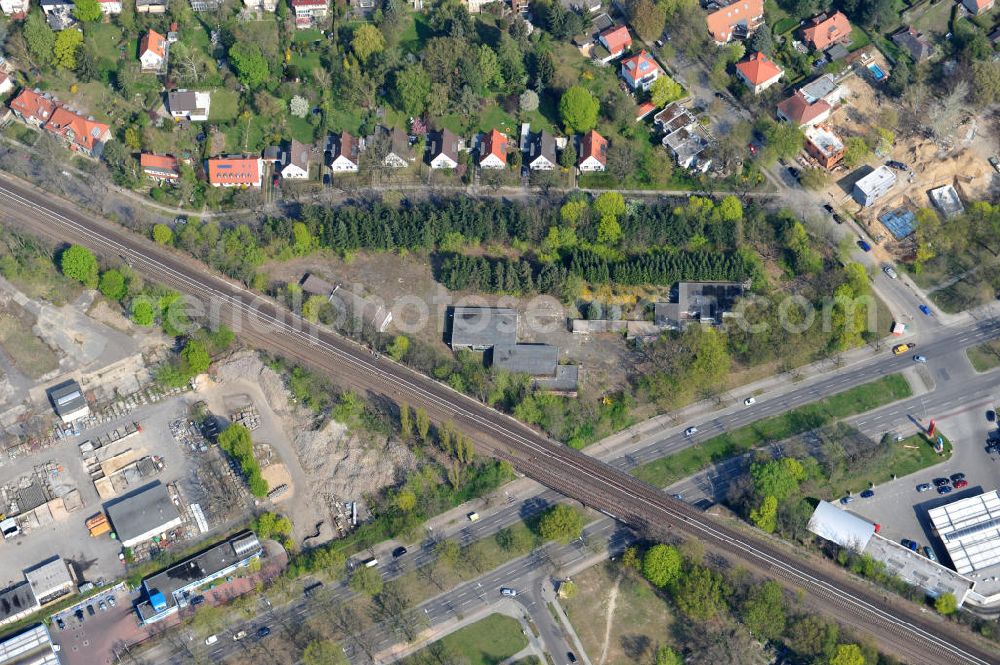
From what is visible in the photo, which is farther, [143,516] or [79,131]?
[79,131]

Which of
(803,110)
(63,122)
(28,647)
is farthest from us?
(63,122)

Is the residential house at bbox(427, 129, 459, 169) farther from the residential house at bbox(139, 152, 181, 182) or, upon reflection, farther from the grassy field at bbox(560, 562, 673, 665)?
the grassy field at bbox(560, 562, 673, 665)

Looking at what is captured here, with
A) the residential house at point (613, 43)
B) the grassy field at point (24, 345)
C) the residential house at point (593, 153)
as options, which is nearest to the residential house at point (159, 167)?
the grassy field at point (24, 345)

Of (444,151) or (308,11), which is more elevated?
(308,11)

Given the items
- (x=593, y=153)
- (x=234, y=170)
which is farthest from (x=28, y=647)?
(x=593, y=153)

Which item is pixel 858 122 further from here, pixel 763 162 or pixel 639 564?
Answer: pixel 639 564

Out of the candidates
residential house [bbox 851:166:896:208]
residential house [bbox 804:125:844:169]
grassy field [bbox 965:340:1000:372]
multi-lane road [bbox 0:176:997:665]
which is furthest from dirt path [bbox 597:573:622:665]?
residential house [bbox 804:125:844:169]

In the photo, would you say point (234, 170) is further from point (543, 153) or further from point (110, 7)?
point (543, 153)
